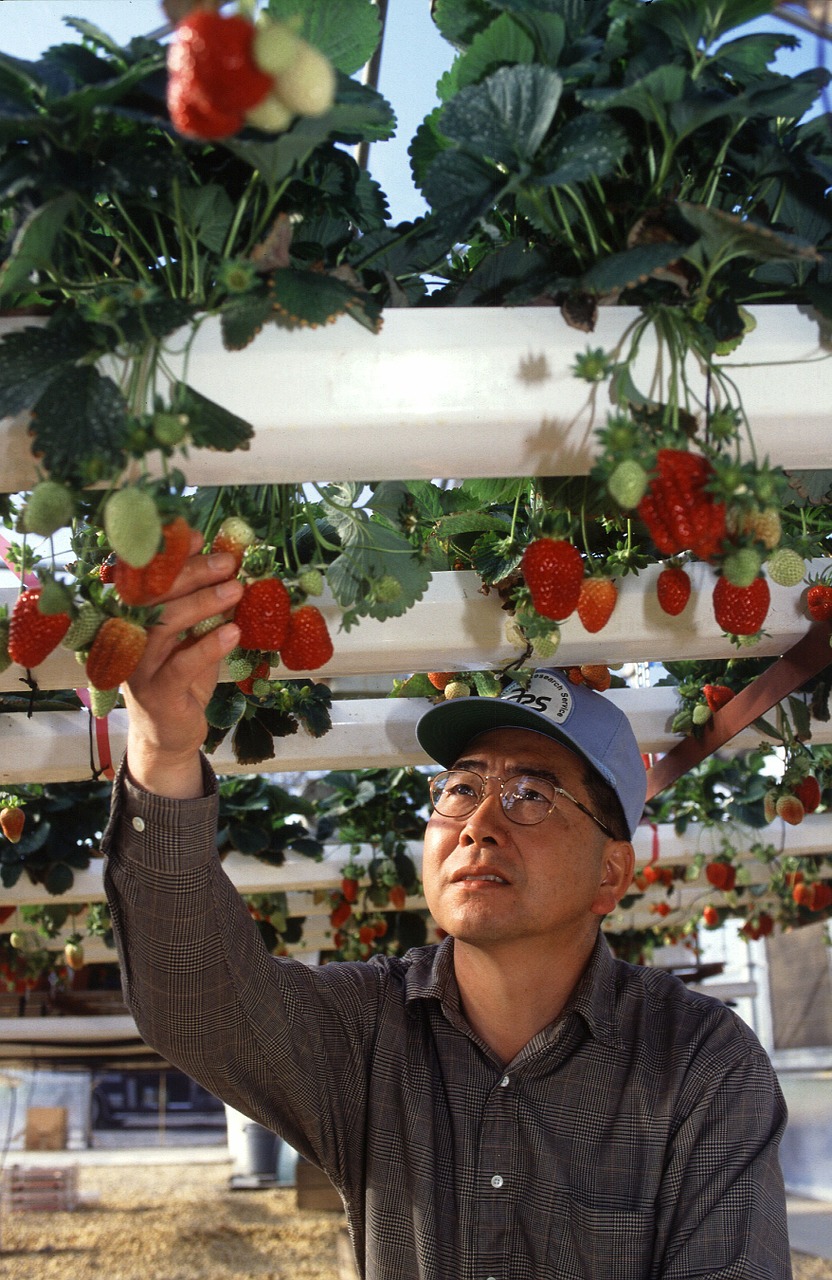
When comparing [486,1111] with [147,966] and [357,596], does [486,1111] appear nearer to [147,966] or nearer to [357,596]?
[147,966]

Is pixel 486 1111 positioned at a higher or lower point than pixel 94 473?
lower

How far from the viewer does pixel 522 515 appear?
7.16 feet

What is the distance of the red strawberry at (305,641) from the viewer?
162cm

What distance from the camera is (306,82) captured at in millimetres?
763

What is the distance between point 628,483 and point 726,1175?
979mm

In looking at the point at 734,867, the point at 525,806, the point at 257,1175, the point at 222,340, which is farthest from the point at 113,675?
the point at 257,1175

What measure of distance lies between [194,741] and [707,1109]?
87cm

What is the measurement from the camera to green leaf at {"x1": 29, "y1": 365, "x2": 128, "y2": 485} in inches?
45.7

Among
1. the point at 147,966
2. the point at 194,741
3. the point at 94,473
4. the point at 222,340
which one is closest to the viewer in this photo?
the point at 94,473

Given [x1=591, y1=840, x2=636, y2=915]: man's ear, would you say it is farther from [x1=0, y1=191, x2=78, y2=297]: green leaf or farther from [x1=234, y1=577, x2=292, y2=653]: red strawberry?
[x1=0, y1=191, x2=78, y2=297]: green leaf

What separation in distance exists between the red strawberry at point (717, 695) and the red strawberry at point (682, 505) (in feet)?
6.98

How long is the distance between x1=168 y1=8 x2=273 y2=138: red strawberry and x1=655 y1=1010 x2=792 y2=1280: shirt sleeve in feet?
4.72

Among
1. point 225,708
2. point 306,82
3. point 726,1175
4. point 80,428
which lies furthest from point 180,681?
point 225,708

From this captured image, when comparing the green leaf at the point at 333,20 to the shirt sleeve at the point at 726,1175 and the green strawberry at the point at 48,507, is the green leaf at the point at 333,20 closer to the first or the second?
the green strawberry at the point at 48,507
